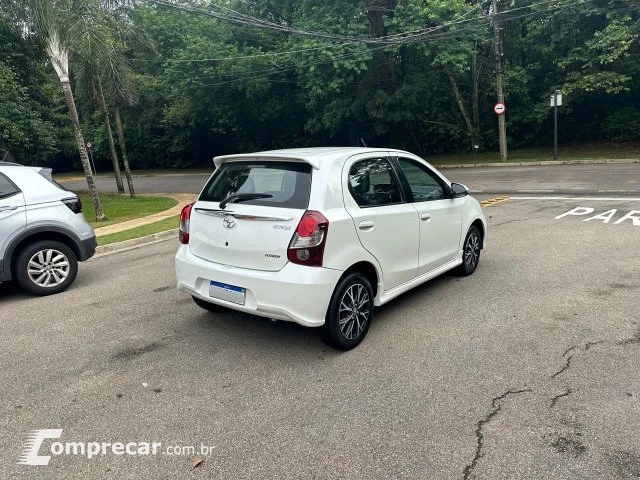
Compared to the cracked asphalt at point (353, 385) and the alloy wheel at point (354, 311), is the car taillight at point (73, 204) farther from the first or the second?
the alloy wheel at point (354, 311)

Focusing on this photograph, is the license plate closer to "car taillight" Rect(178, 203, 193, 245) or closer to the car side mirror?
"car taillight" Rect(178, 203, 193, 245)

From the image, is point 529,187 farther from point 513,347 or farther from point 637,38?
point 637,38

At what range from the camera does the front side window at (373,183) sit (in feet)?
13.9

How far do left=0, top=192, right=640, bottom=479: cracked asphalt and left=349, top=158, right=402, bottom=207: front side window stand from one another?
47.6 inches

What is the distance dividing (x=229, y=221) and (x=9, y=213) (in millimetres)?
3458

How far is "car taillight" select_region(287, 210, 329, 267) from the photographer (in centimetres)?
374

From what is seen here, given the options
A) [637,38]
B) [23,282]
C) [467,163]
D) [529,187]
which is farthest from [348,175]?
[637,38]

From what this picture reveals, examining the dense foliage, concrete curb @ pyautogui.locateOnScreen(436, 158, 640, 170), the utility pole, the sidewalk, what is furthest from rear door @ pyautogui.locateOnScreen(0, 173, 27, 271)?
the utility pole

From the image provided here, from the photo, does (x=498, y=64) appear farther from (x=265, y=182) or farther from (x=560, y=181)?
(x=265, y=182)

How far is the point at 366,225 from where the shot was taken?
Answer: 4148mm

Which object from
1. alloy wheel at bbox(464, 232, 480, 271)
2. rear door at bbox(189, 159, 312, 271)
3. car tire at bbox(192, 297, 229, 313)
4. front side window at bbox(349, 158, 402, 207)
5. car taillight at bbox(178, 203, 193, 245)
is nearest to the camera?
rear door at bbox(189, 159, 312, 271)

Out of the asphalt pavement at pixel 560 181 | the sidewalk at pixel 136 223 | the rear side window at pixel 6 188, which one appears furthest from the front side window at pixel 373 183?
the asphalt pavement at pixel 560 181

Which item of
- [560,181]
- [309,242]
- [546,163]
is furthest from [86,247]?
[546,163]

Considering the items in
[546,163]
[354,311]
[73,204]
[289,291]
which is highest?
[73,204]
